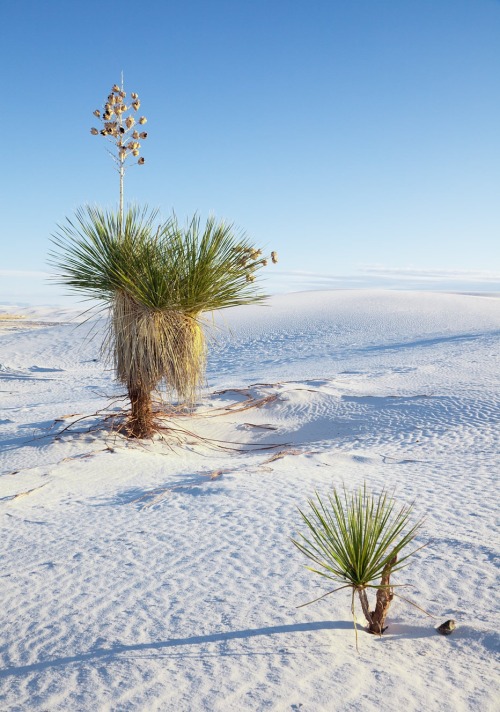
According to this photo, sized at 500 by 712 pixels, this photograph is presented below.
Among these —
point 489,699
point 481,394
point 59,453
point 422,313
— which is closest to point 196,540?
point 489,699

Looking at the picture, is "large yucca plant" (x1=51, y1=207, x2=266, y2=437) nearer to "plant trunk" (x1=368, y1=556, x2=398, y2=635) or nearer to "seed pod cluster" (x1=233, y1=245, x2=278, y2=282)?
"seed pod cluster" (x1=233, y1=245, x2=278, y2=282)

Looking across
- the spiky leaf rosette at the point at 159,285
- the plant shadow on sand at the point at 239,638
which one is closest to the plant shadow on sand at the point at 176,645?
the plant shadow on sand at the point at 239,638

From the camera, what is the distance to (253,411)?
28.3ft

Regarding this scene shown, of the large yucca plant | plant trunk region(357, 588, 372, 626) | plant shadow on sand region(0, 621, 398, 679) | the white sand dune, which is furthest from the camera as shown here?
the large yucca plant

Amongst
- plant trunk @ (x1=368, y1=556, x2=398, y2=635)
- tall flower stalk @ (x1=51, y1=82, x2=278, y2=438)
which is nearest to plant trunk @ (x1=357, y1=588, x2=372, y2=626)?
plant trunk @ (x1=368, y1=556, x2=398, y2=635)

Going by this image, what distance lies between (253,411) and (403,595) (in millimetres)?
5519

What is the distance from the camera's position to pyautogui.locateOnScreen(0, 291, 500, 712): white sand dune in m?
2.50

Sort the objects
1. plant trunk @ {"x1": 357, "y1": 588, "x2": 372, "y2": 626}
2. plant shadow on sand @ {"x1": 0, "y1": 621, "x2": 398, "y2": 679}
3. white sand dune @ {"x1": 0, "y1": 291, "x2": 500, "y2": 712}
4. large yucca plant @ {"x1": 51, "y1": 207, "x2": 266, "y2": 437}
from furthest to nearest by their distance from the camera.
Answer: large yucca plant @ {"x1": 51, "y1": 207, "x2": 266, "y2": 437} < plant trunk @ {"x1": 357, "y1": 588, "x2": 372, "y2": 626} < plant shadow on sand @ {"x1": 0, "y1": 621, "x2": 398, "y2": 679} < white sand dune @ {"x1": 0, "y1": 291, "x2": 500, "y2": 712}

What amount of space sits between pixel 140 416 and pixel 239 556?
11.3ft

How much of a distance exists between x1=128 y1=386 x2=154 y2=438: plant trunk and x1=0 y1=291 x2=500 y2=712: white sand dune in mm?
209

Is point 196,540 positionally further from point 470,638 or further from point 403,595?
point 470,638

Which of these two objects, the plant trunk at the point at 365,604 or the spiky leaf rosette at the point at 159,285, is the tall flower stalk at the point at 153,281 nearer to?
the spiky leaf rosette at the point at 159,285

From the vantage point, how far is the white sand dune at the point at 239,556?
2.50 metres

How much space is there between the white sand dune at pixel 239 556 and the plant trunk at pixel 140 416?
21cm
